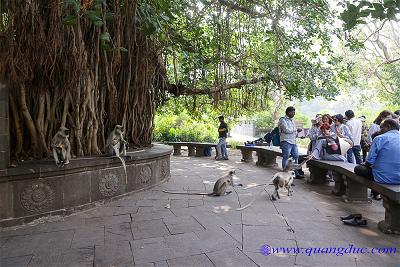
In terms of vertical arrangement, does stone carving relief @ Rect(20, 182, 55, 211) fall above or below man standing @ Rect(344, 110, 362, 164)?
below

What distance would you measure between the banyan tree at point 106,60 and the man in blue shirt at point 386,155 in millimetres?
2526

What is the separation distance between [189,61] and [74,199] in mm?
4621

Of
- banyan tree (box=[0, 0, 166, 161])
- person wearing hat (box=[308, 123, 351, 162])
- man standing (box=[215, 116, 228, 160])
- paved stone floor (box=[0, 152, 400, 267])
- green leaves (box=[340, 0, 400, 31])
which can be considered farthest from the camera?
man standing (box=[215, 116, 228, 160])

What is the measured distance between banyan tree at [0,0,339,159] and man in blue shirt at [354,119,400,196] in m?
2.53

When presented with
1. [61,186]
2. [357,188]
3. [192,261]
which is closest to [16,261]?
[61,186]

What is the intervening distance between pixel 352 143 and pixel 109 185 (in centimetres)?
459

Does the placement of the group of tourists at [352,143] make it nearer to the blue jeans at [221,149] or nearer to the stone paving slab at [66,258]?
the stone paving slab at [66,258]

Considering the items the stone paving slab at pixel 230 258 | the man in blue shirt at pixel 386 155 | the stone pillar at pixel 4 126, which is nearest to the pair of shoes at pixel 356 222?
the man in blue shirt at pixel 386 155

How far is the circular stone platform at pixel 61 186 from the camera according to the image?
161 inches

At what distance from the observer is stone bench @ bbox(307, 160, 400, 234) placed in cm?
397

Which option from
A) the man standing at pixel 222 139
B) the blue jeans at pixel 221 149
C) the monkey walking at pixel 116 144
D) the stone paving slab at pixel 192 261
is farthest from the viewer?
the blue jeans at pixel 221 149

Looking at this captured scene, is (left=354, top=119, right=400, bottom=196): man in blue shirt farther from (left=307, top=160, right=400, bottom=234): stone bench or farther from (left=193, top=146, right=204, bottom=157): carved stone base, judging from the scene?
(left=193, top=146, right=204, bottom=157): carved stone base

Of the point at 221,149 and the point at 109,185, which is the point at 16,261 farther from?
the point at 221,149

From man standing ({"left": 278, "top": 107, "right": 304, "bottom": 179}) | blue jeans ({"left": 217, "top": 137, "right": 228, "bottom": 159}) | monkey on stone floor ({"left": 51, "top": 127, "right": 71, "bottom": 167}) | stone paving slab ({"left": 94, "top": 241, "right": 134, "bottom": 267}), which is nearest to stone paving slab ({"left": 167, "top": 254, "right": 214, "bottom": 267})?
stone paving slab ({"left": 94, "top": 241, "right": 134, "bottom": 267})
